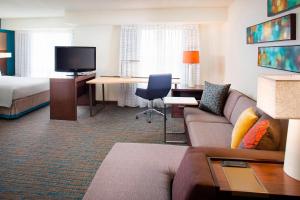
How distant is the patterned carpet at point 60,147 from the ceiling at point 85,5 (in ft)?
7.04

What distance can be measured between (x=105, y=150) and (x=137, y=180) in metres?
1.76

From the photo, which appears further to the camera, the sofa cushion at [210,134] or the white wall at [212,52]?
the white wall at [212,52]

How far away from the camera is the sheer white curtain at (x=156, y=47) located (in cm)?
580

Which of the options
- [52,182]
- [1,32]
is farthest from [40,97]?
[52,182]

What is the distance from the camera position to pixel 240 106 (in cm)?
301

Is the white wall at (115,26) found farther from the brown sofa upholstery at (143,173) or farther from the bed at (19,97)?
the brown sofa upholstery at (143,173)

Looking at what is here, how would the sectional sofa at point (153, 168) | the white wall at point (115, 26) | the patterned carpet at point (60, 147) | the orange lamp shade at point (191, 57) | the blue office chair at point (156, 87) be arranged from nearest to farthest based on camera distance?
the sectional sofa at point (153, 168) < the patterned carpet at point (60, 147) < the blue office chair at point (156, 87) < the orange lamp shade at point (191, 57) < the white wall at point (115, 26)

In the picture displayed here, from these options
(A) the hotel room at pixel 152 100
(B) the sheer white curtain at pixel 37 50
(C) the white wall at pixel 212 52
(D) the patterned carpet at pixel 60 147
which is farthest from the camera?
(B) the sheer white curtain at pixel 37 50

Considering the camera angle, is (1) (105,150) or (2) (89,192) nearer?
(2) (89,192)

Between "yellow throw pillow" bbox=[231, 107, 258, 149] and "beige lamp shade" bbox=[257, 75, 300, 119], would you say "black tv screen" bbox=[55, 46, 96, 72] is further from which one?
"beige lamp shade" bbox=[257, 75, 300, 119]

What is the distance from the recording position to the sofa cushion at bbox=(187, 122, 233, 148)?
99.2 inches

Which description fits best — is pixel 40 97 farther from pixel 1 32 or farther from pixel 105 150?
pixel 105 150

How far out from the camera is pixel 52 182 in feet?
8.45

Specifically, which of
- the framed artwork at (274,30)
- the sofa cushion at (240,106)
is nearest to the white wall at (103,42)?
the framed artwork at (274,30)
